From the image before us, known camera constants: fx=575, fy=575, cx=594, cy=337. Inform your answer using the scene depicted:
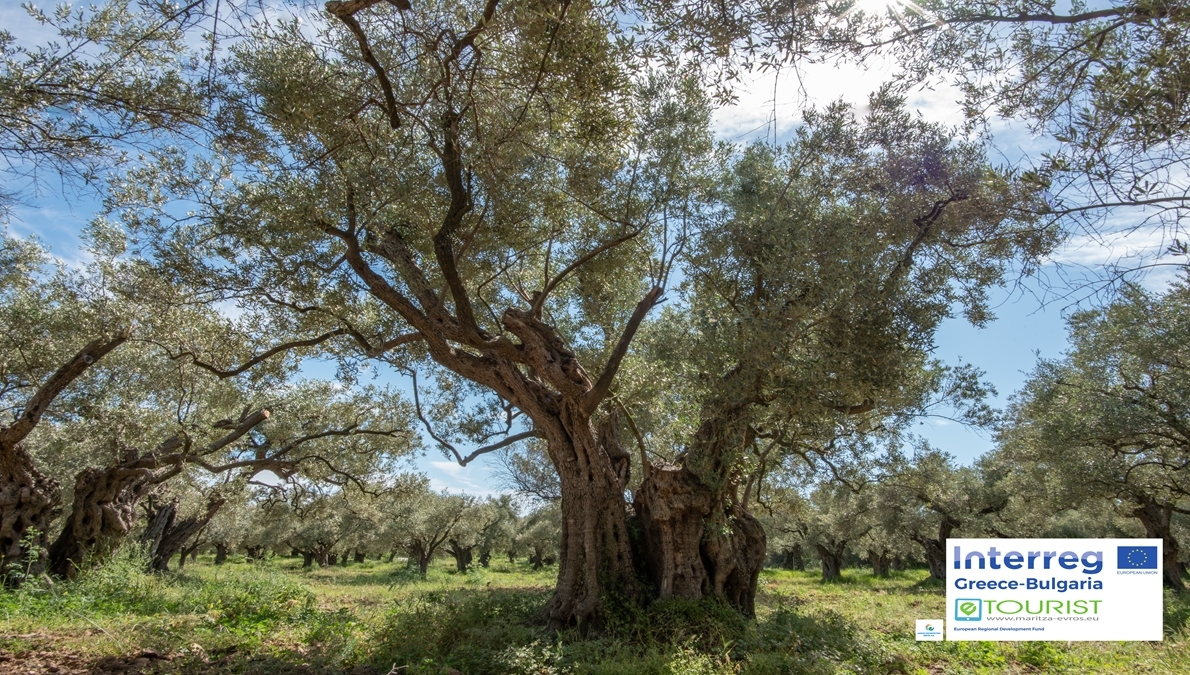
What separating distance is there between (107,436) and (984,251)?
58.7ft

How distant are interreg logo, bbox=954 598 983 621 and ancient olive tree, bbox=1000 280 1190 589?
6696 mm

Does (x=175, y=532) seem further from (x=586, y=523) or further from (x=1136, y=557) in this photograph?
(x=1136, y=557)

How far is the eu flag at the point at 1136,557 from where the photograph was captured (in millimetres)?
8312

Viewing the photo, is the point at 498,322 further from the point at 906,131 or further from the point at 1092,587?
the point at 1092,587

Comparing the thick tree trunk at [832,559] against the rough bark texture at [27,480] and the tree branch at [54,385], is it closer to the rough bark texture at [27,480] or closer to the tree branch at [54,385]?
the rough bark texture at [27,480]

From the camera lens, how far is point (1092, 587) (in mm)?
8203

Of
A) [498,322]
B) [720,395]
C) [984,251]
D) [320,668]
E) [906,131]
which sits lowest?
[320,668]

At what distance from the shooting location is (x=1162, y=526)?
673 inches

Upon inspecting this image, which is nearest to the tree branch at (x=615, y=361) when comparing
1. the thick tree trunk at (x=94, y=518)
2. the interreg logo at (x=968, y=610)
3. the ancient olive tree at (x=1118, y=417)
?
the interreg logo at (x=968, y=610)

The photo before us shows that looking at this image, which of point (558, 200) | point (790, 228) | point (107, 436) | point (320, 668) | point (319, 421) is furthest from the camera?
point (319, 421)

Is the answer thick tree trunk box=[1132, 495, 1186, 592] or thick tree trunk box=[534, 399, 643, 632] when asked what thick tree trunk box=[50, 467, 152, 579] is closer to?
thick tree trunk box=[534, 399, 643, 632]

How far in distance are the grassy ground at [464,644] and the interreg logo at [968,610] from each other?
1.16 ft

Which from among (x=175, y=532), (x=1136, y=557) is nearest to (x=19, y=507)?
(x=175, y=532)

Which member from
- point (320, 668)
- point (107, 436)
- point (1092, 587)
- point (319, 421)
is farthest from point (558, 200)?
point (107, 436)
